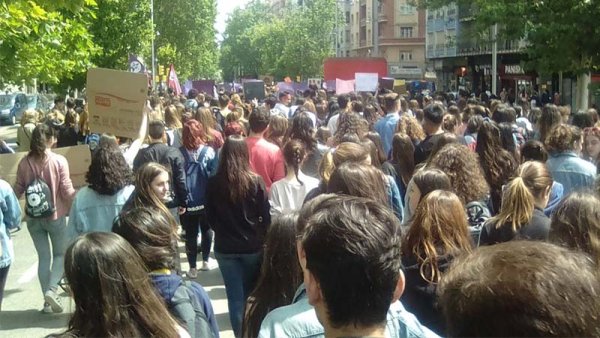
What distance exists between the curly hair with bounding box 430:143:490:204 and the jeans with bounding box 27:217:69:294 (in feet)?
12.3

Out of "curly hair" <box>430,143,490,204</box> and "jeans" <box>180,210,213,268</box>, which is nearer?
"curly hair" <box>430,143,490,204</box>

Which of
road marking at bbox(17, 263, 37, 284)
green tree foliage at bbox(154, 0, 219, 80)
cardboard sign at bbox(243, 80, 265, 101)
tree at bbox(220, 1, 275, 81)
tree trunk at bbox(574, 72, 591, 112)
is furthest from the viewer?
tree at bbox(220, 1, 275, 81)

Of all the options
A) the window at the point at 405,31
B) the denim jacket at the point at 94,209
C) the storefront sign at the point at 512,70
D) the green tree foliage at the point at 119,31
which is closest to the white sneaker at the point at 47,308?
the denim jacket at the point at 94,209

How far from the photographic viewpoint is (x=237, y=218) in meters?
6.01

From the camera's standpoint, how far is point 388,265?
2.30m

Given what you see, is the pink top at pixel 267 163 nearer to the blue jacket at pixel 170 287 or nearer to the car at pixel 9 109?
the blue jacket at pixel 170 287

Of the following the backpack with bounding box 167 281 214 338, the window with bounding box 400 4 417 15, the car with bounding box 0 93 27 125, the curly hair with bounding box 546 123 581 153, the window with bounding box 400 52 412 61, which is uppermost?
the window with bounding box 400 4 417 15

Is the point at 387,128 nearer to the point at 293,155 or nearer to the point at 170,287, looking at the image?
the point at 293,155

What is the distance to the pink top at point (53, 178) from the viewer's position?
7461 millimetres

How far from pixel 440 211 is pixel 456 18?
61.1 meters

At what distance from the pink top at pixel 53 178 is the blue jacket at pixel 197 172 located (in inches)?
46.8

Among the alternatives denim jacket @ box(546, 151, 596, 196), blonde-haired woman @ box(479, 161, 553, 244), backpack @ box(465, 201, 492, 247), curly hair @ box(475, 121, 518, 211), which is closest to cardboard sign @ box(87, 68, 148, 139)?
curly hair @ box(475, 121, 518, 211)

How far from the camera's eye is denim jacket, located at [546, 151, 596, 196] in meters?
6.83

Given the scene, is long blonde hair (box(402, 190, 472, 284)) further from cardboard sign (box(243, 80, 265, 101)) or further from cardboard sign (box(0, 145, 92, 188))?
cardboard sign (box(243, 80, 265, 101))
